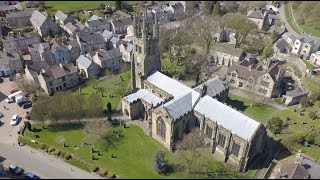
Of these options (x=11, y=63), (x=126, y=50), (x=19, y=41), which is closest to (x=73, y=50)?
(x=126, y=50)

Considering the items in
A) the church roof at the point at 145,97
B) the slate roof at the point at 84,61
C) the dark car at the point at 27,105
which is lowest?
the dark car at the point at 27,105

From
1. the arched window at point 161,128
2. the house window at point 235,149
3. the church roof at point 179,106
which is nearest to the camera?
the house window at point 235,149

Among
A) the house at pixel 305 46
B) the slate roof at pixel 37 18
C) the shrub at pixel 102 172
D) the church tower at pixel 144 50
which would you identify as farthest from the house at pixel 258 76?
the slate roof at pixel 37 18

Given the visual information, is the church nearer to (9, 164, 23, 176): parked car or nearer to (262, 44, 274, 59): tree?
(9, 164, 23, 176): parked car

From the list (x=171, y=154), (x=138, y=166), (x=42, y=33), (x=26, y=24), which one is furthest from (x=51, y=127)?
(x=26, y=24)

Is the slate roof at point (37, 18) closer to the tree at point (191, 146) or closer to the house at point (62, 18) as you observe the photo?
the house at point (62, 18)
